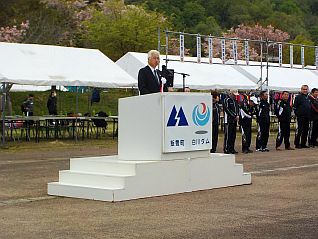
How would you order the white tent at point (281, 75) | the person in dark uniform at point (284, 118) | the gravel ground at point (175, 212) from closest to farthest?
the gravel ground at point (175, 212)
the person in dark uniform at point (284, 118)
the white tent at point (281, 75)

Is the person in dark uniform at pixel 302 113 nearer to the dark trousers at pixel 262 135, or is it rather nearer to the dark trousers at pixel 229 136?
the dark trousers at pixel 262 135

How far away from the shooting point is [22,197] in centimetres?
1145

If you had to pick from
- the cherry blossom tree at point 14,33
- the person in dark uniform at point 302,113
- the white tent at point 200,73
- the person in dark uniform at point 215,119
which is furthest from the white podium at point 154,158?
the cherry blossom tree at point 14,33

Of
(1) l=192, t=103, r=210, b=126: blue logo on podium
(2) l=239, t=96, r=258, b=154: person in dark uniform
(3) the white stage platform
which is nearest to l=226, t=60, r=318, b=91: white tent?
(2) l=239, t=96, r=258, b=154: person in dark uniform

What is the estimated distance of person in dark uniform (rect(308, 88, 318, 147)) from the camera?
76.1 ft

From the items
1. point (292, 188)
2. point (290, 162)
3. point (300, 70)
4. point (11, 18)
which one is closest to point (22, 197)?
point (292, 188)

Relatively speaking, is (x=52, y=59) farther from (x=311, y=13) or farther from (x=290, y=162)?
(x=311, y=13)

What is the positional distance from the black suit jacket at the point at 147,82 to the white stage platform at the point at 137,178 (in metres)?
1.37

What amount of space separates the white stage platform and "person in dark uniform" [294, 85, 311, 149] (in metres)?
10.6

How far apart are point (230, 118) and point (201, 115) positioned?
8.20 m

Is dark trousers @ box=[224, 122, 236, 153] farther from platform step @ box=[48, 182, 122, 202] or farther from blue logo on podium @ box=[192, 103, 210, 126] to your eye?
platform step @ box=[48, 182, 122, 202]

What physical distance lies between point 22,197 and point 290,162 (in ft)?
26.9

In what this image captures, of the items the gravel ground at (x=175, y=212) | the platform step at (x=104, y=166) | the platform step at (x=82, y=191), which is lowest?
the gravel ground at (x=175, y=212)

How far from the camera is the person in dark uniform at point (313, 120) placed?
23188 mm
